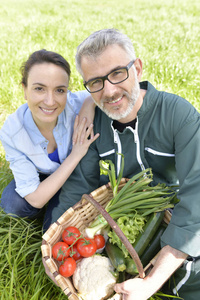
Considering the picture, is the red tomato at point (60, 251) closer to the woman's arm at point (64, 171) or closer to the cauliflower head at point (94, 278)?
the cauliflower head at point (94, 278)

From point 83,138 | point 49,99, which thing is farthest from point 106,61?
point 83,138

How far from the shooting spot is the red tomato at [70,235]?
222 centimetres

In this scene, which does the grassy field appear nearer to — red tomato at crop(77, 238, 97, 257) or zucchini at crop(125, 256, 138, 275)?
red tomato at crop(77, 238, 97, 257)

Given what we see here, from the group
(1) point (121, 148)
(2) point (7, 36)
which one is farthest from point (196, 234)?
(2) point (7, 36)

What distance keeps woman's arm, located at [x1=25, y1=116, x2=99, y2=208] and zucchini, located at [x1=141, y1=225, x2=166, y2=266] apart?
88cm

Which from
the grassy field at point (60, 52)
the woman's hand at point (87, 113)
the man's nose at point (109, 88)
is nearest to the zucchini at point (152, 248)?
the grassy field at point (60, 52)

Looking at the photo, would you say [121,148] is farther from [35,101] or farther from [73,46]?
[73,46]

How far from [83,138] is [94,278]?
1142 mm

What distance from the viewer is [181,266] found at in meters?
2.09

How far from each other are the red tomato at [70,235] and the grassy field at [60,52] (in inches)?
15.5

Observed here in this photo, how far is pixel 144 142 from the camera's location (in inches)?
97.7

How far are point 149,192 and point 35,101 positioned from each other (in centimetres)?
118

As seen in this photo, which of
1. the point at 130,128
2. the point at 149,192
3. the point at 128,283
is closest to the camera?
the point at 128,283

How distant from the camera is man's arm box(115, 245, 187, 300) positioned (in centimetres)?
192
